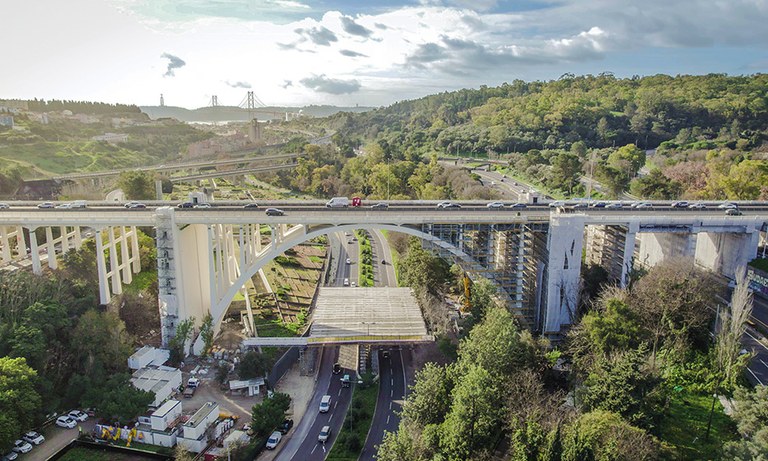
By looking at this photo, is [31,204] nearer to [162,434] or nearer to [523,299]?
[162,434]

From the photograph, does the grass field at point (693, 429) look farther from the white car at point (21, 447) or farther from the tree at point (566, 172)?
the tree at point (566, 172)

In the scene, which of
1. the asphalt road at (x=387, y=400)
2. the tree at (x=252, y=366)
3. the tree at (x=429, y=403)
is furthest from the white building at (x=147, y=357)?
the tree at (x=429, y=403)

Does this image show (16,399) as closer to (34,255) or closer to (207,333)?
(207,333)

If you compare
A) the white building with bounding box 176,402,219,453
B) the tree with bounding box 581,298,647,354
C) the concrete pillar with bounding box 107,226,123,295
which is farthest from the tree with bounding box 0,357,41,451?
the tree with bounding box 581,298,647,354

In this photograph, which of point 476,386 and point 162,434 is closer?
point 476,386

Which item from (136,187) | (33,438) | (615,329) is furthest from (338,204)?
(136,187)

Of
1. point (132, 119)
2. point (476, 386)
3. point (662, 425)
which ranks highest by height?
point (132, 119)

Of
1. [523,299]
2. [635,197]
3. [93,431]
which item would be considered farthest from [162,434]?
[635,197]
